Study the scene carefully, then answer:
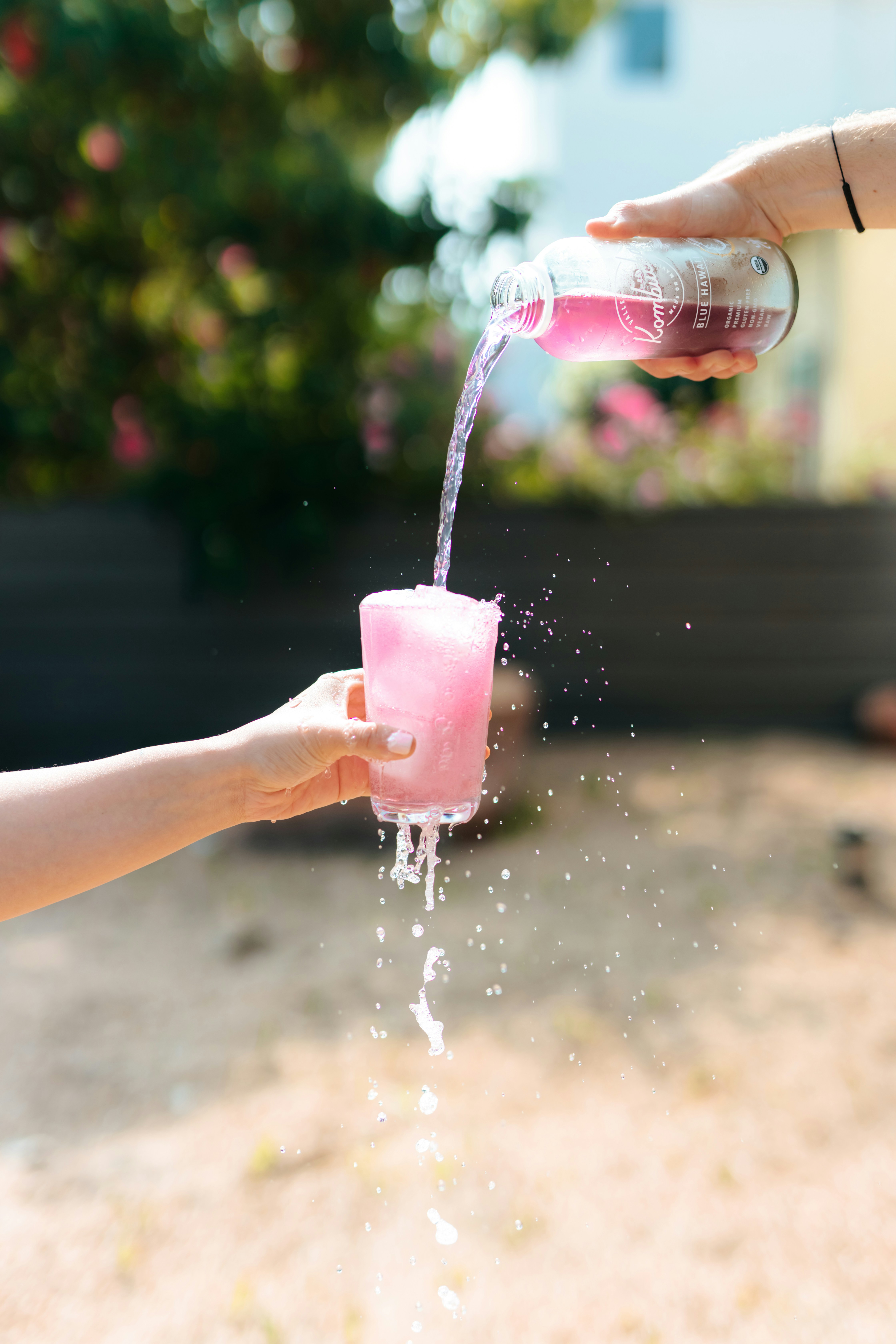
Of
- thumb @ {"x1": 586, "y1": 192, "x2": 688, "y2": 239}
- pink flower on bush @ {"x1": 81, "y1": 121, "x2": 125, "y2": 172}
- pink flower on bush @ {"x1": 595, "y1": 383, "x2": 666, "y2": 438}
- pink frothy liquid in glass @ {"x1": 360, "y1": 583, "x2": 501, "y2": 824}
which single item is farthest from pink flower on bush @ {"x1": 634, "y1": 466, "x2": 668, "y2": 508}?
pink frothy liquid in glass @ {"x1": 360, "y1": 583, "x2": 501, "y2": 824}

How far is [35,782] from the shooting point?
1433 millimetres

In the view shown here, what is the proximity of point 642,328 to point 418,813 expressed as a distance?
0.87m

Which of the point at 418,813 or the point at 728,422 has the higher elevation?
the point at 728,422

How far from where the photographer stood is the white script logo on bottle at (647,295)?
5.56 ft

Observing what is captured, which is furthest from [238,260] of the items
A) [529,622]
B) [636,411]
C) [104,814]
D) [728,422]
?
[104,814]

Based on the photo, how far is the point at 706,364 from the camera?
186cm

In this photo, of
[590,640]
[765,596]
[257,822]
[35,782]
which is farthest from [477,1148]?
[765,596]

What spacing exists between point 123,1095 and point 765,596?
4946 mm

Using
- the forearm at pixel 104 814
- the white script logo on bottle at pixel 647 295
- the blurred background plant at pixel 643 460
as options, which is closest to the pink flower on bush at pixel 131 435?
the blurred background plant at pixel 643 460

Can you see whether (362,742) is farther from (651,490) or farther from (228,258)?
(651,490)

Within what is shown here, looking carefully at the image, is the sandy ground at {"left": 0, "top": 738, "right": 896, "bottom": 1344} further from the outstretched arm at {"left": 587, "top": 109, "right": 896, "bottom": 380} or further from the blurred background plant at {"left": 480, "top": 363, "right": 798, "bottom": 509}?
the blurred background plant at {"left": 480, "top": 363, "right": 798, "bottom": 509}

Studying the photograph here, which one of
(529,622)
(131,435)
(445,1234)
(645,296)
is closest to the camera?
(645,296)

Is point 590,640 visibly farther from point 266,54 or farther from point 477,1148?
point 477,1148

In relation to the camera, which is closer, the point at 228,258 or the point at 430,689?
the point at 430,689
